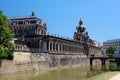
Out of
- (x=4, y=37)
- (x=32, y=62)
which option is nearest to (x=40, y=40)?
(x=32, y=62)

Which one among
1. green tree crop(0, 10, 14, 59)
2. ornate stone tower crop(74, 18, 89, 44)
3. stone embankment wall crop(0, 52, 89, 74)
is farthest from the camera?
ornate stone tower crop(74, 18, 89, 44)

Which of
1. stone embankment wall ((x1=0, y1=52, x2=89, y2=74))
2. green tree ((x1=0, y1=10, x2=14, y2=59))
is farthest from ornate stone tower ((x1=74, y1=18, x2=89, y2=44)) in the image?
green tree ((x1=0, y1=10, x2=14, y2=59))

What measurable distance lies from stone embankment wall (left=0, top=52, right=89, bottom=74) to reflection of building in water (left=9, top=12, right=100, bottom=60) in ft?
4.44

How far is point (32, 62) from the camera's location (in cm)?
6275

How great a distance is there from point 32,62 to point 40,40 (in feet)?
46.2

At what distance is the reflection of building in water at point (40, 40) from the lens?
248ft

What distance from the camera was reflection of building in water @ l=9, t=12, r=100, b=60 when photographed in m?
75.6

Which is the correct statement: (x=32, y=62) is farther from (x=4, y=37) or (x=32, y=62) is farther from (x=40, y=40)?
(x=4, y=37)

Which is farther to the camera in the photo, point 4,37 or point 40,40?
point 40,40

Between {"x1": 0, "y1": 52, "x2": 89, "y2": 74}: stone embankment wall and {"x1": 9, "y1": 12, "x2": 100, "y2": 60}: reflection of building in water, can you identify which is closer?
{"x1": 0, "y1": 52, "x2": 89, "y2": 74}: stone embankment wall

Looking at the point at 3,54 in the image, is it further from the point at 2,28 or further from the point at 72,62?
the point at 72,62

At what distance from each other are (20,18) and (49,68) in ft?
126

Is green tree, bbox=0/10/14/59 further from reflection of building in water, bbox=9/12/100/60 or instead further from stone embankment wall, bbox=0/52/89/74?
reflection of building in water, bbox=9/12/100/60

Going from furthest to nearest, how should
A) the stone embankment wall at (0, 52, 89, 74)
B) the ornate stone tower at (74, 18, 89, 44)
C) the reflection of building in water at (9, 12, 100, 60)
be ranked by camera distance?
the ornate stone tower at (74, 18, 89, 44) < the reflection of building in water at (9, 12, 100, 60) < the stone embankment wall at (0, 52, 89, 74)
